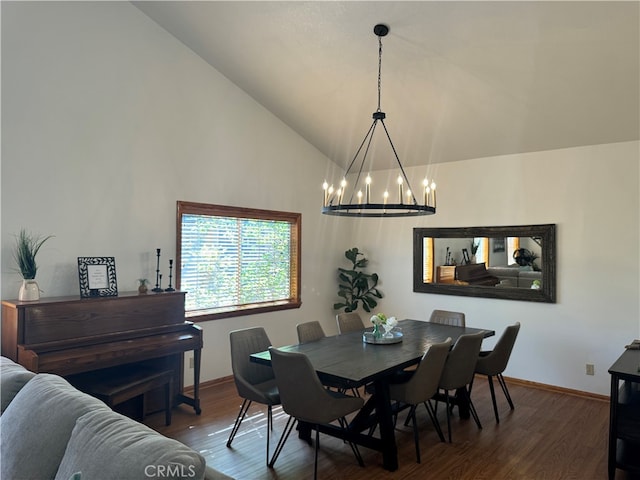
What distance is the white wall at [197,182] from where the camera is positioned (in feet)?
12.1

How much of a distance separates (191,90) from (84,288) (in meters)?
2.33

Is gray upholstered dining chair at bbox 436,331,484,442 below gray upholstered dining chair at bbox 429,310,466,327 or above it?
below

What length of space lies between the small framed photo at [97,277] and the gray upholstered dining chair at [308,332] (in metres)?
1.59

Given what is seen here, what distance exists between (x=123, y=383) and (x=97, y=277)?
0.89 m

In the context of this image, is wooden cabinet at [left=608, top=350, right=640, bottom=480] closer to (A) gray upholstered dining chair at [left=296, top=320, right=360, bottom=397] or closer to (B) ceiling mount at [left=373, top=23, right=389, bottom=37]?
(A) gray upholstered dining chair at [left=296, top=320, right=360, bottom=397]

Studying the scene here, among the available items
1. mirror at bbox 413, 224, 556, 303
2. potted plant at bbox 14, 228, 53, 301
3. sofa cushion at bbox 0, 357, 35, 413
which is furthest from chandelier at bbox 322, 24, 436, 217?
potted plant at bbox 14, 228, 53, 301

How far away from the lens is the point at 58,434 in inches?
68.6

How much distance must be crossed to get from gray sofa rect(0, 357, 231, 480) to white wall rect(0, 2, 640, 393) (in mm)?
1973

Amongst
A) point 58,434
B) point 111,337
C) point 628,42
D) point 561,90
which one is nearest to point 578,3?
point 628,42

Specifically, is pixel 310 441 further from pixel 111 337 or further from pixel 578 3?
pixel 578 3

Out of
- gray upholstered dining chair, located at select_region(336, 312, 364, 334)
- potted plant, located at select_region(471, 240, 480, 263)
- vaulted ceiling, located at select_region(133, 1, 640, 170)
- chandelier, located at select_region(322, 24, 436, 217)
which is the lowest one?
gray upholstered dining chair, located at select_region(336, 312, 364, 334)

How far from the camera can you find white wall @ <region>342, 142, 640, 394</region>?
14.9 feet

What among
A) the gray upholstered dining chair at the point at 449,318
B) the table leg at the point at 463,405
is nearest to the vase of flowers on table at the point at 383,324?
the table leg at the point at 463,405

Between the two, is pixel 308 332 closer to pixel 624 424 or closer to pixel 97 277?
pixel 97 277
